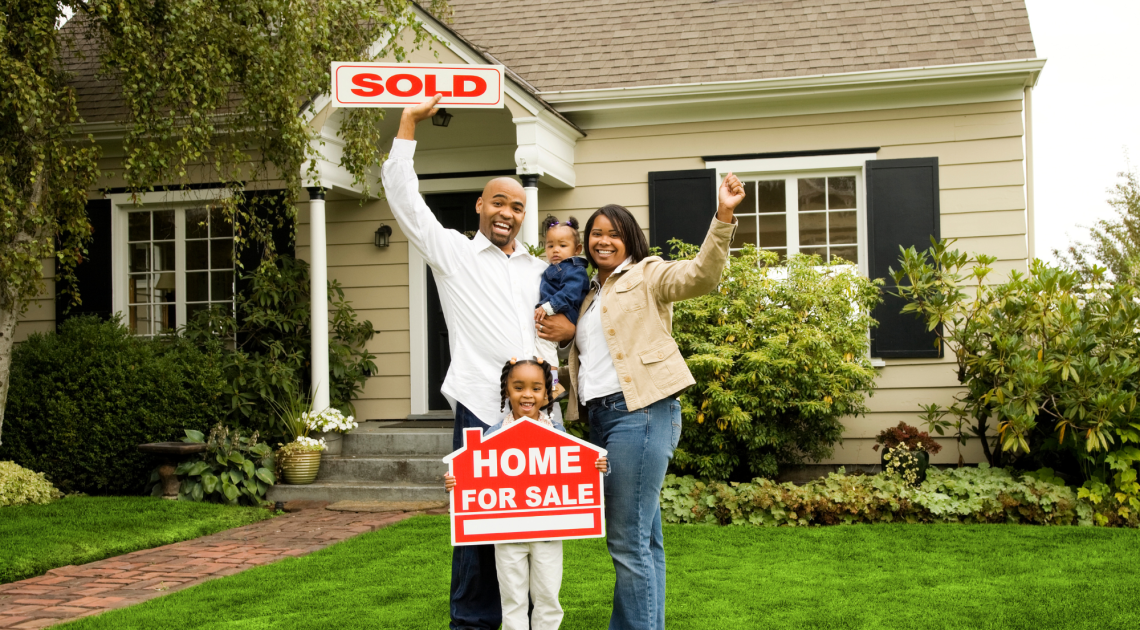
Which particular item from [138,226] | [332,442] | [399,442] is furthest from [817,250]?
[138,226]

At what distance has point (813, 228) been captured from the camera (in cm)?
772

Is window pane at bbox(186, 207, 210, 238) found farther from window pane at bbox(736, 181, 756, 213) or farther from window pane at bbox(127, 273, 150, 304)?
window pane at bbox(736, 181, 756, 213)

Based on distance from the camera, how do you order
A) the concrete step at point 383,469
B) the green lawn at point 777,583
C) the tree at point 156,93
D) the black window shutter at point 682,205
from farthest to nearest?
1. the black window shutter at point 682,205
2. the concrete step at point 383,469
3. the tree at point 156,93
4. the green lawn at point 777,583

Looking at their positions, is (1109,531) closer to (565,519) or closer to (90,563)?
(565,519)

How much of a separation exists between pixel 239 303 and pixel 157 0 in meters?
2.79

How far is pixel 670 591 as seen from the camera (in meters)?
4.09

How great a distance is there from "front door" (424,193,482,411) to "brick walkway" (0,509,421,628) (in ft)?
7.16

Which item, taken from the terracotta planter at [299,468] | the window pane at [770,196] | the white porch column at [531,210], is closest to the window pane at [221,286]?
the terracotta planter at [299,468]

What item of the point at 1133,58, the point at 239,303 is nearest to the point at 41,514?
the point at 239,303

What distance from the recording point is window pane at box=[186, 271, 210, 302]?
341 inches

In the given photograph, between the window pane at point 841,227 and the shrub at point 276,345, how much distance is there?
4.39 meters

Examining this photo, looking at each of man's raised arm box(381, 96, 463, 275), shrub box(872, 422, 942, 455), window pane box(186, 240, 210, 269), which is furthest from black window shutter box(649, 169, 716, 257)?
man's raised arm box(381, 96, 463, 275)

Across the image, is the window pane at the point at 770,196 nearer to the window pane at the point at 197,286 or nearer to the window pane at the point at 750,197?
the window pane at the point at 750,197

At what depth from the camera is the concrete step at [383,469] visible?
6.95 meters
